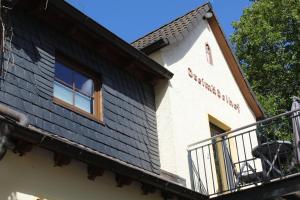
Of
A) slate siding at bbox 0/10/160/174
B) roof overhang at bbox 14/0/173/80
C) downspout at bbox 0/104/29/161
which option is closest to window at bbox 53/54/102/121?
slate siding at bbox 0/10/160/174

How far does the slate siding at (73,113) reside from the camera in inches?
293

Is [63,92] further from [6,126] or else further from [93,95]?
[6,126]

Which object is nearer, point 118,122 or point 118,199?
point 118,199

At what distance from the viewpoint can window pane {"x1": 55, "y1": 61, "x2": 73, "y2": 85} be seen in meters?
8.62

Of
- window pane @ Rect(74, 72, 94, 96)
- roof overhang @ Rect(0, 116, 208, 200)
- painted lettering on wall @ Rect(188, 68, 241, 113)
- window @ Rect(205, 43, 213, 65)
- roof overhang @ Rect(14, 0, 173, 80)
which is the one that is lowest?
roof overhang @ Rect(0, 116, 208, 200)

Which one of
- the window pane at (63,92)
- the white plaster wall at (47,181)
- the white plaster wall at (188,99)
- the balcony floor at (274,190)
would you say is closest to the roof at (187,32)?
the white plaster wall at (188,99)

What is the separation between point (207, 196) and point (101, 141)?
2496 mm

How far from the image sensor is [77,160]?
282 inches

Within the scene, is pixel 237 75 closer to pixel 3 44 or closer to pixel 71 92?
pixel 71 92

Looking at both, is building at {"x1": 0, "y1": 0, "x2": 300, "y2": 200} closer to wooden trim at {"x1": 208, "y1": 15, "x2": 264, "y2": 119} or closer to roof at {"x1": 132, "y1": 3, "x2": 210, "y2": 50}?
roof at {"x1": 132, "y1": 3, "x2": 210, "y2": 50}

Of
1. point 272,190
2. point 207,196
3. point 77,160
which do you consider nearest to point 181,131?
point 207,196

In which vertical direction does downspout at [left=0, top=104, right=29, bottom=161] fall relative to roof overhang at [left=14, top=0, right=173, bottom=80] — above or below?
below

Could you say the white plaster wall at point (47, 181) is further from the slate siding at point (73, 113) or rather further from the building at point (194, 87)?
the building at point (194, 87)

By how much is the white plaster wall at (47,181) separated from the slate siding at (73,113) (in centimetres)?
61
